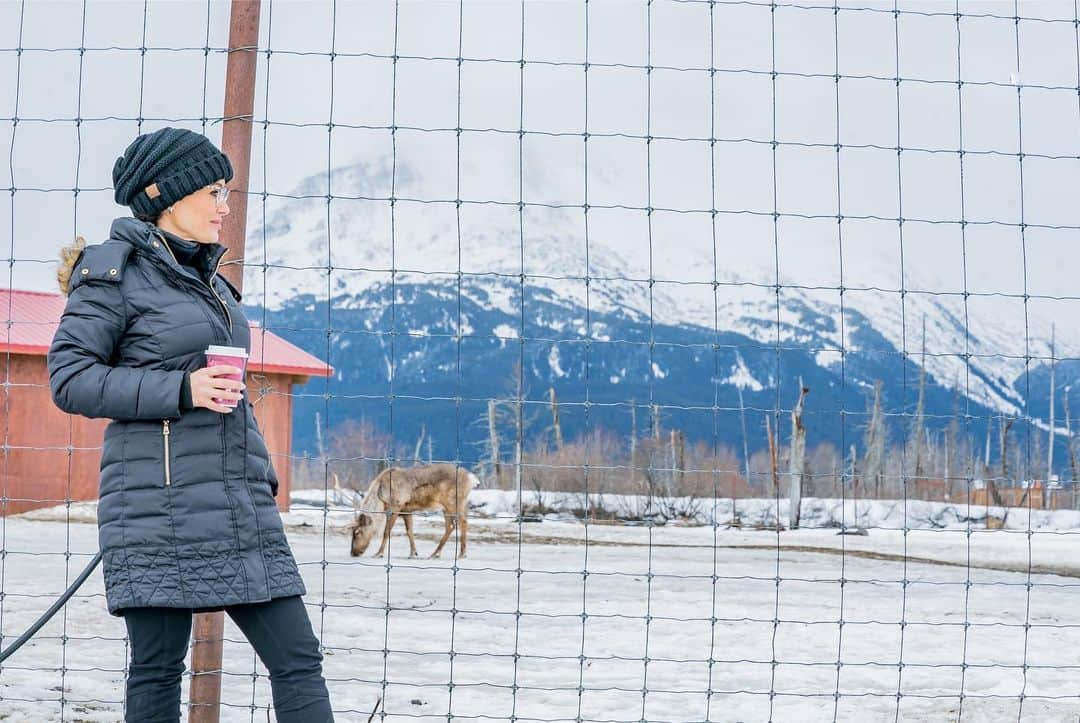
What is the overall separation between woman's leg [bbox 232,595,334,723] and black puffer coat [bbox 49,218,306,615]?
0.06m

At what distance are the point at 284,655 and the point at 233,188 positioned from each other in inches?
72.0

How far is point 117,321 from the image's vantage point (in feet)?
8.60

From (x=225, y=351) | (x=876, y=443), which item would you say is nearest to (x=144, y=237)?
(x=225, y=351)

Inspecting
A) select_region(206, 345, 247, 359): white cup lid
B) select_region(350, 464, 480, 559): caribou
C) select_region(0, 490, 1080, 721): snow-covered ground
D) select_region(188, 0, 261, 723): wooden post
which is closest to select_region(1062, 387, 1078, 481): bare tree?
select_region(0, 490, 1080, 721): snow-covered ground

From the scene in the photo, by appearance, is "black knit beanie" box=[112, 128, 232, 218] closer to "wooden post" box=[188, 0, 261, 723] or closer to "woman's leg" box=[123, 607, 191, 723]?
"woman's leg" box=[123, 607, 191, 723]

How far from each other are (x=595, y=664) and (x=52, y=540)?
32.9ft

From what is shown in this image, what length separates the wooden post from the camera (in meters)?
3.89

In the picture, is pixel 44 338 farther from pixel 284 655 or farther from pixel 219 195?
pixel 284 655

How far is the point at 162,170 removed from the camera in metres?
2.73

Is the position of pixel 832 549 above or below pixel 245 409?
below

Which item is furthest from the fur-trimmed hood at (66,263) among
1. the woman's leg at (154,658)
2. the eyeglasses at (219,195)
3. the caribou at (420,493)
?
→ the caribou at (420,493)

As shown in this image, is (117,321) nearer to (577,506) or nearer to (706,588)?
(706,588)

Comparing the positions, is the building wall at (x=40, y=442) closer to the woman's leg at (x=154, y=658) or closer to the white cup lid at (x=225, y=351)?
the woman's leg at (x=154, y=658)

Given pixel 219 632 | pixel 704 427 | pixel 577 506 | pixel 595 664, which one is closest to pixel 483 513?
pixel 577 506
